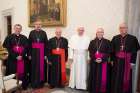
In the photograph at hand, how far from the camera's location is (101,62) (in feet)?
20.1

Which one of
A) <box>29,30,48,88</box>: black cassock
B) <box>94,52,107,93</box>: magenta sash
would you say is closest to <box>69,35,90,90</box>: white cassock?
<box>94,52,107,93</box>: magenta sash

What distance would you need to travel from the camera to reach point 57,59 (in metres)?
6.87

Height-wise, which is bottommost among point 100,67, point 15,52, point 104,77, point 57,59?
point 104,77

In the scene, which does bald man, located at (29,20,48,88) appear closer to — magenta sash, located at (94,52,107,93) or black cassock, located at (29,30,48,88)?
black cassock, located at (29,30,48,88)

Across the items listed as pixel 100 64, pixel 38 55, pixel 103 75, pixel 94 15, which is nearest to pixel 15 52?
pixel 38 55

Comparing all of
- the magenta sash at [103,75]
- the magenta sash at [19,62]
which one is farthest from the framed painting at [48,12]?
the magenta sash at [103,75]

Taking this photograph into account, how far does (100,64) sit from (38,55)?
6.13ft

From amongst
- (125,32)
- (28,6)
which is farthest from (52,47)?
(28,6)

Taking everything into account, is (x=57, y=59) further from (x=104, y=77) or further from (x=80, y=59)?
(x=104, y=77)

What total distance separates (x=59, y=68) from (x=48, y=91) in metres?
0.74

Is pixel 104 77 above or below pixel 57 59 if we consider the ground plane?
below

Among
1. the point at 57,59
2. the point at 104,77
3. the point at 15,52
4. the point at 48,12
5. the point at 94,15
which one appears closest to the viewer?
the point at 104,77

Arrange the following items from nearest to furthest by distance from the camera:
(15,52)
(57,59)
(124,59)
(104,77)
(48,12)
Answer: (124,59) → (104,77) → (15,52) → (57,59) → (48,12)

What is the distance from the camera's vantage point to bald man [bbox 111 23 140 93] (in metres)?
5.85
